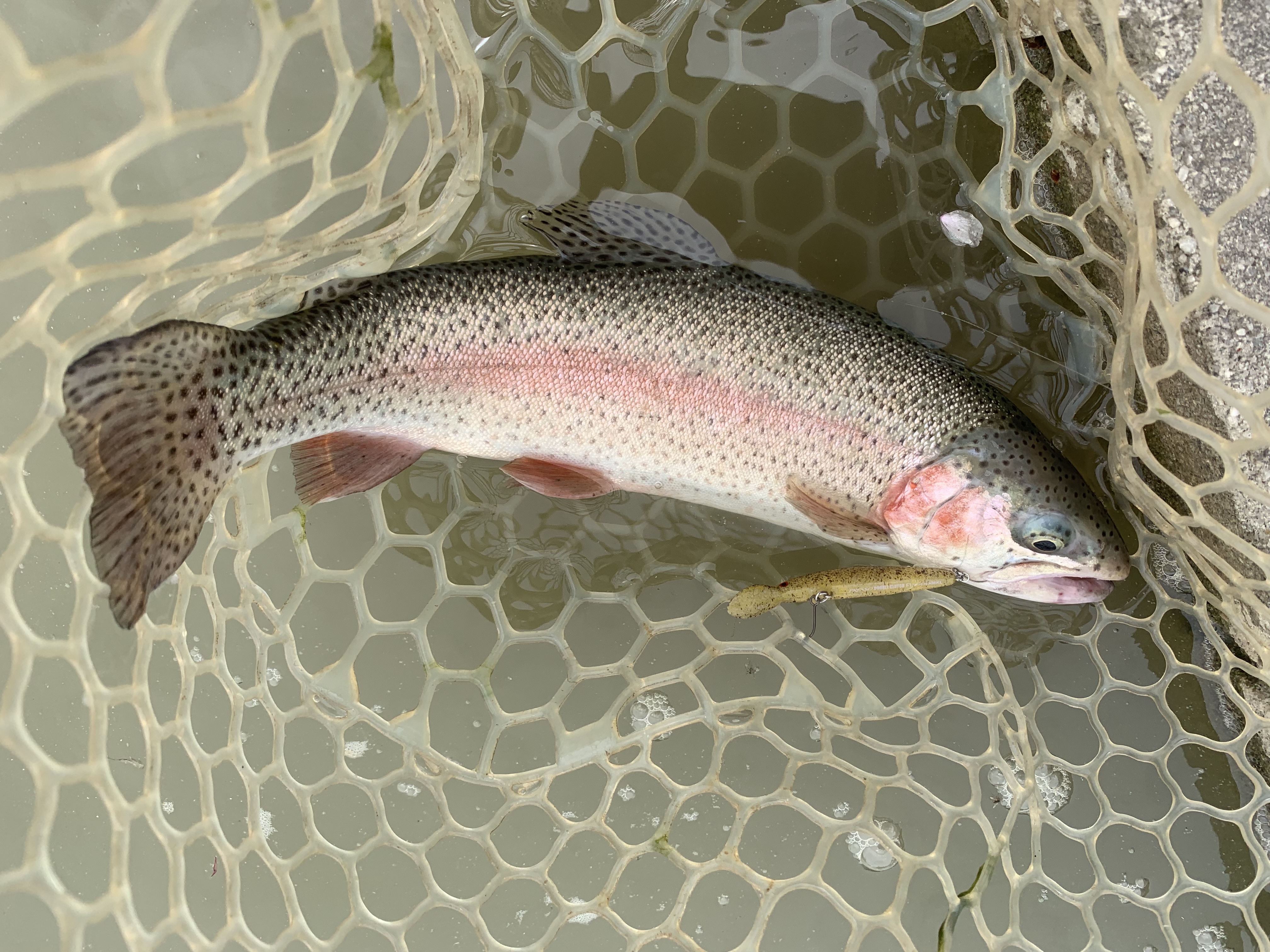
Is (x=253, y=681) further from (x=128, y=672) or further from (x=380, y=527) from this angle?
(x=380, y=527)

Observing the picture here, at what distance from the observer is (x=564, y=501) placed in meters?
2.42

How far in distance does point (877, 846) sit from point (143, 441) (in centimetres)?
221

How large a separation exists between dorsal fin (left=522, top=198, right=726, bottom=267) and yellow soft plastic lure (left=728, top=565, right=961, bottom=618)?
0.87 m

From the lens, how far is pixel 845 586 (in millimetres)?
2139

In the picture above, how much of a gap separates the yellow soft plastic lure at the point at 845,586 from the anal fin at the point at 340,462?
100cm

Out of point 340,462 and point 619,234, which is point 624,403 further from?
point 340,462

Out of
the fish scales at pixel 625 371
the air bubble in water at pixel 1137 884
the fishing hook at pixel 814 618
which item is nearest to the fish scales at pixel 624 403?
the fish scales at pixel 625 371

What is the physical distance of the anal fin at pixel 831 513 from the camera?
1.99 meters

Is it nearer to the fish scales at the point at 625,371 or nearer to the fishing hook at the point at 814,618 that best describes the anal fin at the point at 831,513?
the fish scales at the point at 625,371

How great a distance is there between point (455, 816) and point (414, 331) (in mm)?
1450

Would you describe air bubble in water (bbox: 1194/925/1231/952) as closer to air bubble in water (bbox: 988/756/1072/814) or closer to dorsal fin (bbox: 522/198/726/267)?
air bubble in water (bbox: 988/756/1072/814)

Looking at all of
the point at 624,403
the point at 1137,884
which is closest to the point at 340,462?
the point at 624,403

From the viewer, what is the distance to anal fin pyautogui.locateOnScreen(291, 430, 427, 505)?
1972mm

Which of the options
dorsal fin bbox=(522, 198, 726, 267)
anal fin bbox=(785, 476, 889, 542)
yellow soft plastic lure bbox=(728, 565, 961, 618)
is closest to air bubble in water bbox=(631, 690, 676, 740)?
yellow soft plastic lure bbox=(728, 565, 961, 618)
